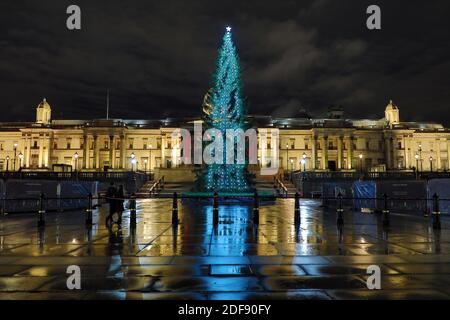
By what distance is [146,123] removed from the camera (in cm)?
12725

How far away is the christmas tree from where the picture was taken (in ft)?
109

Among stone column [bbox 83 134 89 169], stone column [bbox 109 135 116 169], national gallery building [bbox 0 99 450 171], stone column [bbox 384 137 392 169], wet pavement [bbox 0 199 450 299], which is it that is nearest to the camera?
wet pavement [bbox 0 199 450 299]

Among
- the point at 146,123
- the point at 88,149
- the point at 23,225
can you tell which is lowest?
the point at 23,225

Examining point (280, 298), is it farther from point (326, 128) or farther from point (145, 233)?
point (326, 128)

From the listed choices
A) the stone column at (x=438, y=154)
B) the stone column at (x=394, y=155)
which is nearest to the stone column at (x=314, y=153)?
the stone column at (x=394, y=155)

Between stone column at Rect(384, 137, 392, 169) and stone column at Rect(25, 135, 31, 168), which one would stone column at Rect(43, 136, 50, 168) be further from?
stone column at Rect(384, 137, 392, 169)

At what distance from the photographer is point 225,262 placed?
9.13m

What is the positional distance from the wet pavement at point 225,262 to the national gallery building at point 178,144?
97.4m

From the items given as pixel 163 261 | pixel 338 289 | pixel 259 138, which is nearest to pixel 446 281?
pixel 338 289

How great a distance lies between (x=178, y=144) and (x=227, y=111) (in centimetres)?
8101

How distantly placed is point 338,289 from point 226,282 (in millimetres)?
1934

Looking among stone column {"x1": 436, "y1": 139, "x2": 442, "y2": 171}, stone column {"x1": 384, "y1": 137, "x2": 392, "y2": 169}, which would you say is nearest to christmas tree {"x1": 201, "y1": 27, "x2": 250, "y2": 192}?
stone column {"x1": 384, "y1": 137, "x2": 392, "y2": 169}

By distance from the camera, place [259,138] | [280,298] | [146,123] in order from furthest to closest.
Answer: [146,123] → [259,138] → [280,298]

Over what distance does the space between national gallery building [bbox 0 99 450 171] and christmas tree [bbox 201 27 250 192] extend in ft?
253
